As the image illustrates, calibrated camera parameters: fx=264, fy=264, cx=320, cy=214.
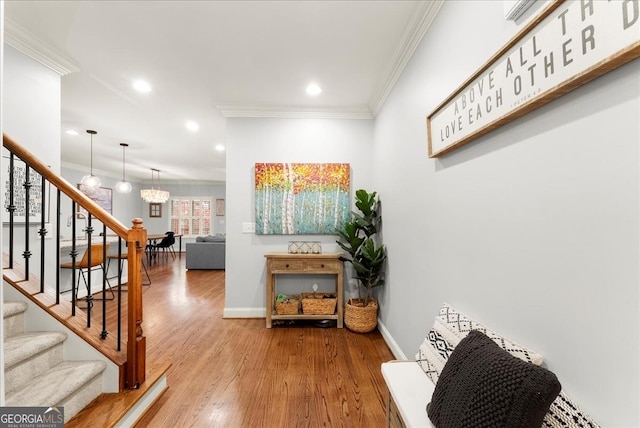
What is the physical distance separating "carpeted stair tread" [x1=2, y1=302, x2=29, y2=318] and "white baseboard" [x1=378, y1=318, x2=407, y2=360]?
2.60m

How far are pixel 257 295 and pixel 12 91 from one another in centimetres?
279

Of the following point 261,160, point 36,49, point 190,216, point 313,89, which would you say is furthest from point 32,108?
point 190,216

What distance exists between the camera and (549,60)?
83cm

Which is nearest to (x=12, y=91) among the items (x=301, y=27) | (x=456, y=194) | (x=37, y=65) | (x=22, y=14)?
(x=37, y=65)

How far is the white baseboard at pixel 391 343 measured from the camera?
2.17m

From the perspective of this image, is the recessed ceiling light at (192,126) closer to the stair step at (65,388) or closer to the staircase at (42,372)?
the staircase at (42,372)

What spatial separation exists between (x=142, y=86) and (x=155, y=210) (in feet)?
26.0

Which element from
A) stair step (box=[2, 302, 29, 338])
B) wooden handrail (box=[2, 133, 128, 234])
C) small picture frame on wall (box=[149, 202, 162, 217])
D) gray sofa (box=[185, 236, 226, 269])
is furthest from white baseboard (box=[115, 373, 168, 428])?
small picture frame on wall (box=[149, 202, 162, 217])

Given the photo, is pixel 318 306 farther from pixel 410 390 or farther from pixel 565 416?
pixel 565 416

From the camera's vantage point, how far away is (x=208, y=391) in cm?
186

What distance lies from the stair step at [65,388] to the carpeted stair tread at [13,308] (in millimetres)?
414

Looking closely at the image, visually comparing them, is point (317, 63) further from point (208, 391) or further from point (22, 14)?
point (208, 391)

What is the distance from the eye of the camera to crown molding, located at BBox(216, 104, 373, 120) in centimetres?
317

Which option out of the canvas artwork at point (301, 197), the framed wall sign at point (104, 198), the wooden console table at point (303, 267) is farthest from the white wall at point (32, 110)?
the framed wall sign at point (104, 198)
